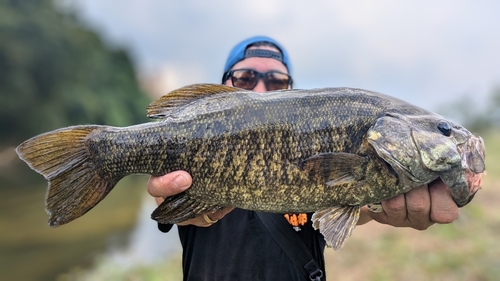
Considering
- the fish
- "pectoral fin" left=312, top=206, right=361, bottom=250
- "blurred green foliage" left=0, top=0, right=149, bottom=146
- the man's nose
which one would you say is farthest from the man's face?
"blurred green foliage" left=0, top=0, right=149, bottom=146

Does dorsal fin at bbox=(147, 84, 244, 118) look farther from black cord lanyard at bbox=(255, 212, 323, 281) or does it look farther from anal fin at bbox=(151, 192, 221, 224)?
black cord lanyard at bbox=(255, 212, 323, 281)

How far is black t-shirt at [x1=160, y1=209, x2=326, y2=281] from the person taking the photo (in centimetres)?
300

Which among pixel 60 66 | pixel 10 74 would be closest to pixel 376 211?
pixel 10 74

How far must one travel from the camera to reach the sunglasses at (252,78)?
157 inches

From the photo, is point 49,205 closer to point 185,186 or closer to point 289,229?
point 185,186

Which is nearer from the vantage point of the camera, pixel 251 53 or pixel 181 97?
pixel 181 97

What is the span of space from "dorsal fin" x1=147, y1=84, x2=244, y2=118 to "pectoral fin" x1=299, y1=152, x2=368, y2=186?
2.54 feet

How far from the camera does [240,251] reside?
3.05 meters

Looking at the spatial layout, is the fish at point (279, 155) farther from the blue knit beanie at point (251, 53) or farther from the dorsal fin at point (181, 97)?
the blue knit beanie at point (251, 53)

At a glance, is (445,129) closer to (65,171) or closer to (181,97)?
(181,97)

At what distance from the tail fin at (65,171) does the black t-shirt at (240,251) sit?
0.95m

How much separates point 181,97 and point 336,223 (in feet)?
4.54

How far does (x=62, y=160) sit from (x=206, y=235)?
1.25 m

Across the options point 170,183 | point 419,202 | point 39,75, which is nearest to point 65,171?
point 170,183
